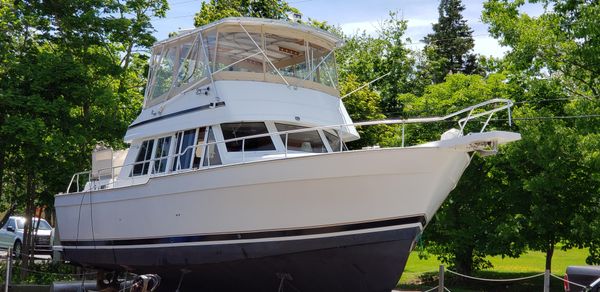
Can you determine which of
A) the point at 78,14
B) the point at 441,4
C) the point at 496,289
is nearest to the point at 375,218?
the point at 496,289

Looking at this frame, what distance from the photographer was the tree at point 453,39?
50.0m

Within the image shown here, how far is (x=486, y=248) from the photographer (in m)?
16.6

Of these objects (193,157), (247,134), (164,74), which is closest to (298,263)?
(247,134)

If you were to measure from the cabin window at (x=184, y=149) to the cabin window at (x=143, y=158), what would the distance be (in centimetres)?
109

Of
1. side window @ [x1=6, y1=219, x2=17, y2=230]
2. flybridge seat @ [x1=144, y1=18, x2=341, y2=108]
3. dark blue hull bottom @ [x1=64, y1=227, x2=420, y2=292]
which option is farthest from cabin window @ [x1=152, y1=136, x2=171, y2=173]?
side window @ [x1=6, y1=219, x2=17, y2=230]

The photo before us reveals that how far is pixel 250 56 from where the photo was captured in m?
13.0

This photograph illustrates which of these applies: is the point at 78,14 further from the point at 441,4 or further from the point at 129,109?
the point at 441,4

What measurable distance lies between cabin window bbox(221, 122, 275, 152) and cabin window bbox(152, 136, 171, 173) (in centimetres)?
147

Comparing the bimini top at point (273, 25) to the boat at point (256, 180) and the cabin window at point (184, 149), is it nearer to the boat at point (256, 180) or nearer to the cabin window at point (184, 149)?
the boat at point (256, 180)

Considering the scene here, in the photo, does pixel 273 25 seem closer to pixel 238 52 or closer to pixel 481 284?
pixel 238 52

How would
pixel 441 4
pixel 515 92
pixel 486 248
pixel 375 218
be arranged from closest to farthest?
1. pixel 375 218
2. pixel 486 248
3. pixel 515 92
4. pixel 441 4

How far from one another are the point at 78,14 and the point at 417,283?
11.5 meters

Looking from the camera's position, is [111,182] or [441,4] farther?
[441,4]

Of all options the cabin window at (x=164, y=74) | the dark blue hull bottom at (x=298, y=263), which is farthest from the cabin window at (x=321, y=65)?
the dark blue hull bottom at (x=298, y=263)
